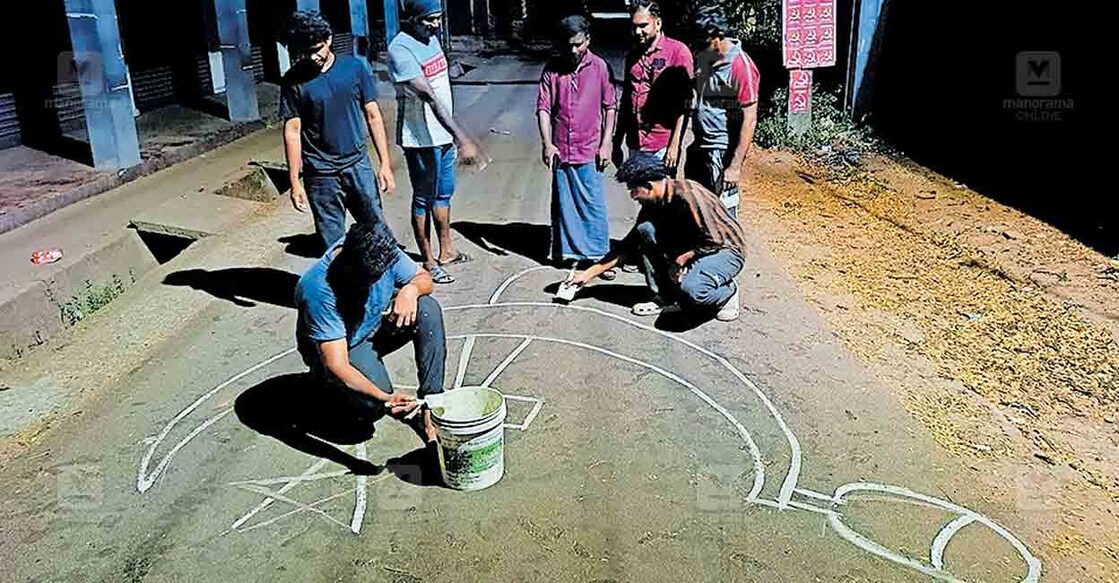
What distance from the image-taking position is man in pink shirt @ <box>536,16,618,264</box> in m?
6.06

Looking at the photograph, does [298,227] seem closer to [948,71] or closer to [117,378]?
[117,378]

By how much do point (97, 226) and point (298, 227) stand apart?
173cm

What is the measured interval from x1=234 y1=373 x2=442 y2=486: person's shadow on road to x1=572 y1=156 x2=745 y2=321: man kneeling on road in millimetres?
1979

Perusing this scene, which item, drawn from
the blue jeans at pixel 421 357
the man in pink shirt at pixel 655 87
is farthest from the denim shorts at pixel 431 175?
the blue jeans at pixel 421 357

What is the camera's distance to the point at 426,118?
6000 millimetres

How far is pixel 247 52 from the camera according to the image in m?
12.0

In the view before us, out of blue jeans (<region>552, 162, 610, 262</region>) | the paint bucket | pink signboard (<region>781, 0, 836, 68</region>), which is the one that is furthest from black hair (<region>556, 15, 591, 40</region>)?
pink signboard (<region>781, 0, 836, 68</region>)

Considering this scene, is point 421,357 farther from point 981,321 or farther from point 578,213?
point 981,321

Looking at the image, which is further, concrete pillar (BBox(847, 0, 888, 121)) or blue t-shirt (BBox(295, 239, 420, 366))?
concrete pillar (BBox(847, 0, 888, 121))

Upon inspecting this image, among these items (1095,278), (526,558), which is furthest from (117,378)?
(1095,278)

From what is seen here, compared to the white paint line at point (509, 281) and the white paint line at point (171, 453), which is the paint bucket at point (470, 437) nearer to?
the white paint line at point (171, 453)

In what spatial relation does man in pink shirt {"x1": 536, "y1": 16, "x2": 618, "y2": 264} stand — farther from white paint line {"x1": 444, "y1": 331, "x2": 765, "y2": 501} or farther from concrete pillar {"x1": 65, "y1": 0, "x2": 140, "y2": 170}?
concrete pillar {"x1": 65, "y1": 0, "x2": 140, "y2": 170}

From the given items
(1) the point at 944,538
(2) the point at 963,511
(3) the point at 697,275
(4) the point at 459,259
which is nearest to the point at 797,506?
(1) the point at 944,538

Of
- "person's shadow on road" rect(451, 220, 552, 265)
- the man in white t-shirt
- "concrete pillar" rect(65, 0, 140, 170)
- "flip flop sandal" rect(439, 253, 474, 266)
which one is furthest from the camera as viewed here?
"concrete pillar" rect(65, 0, 140, 170)
